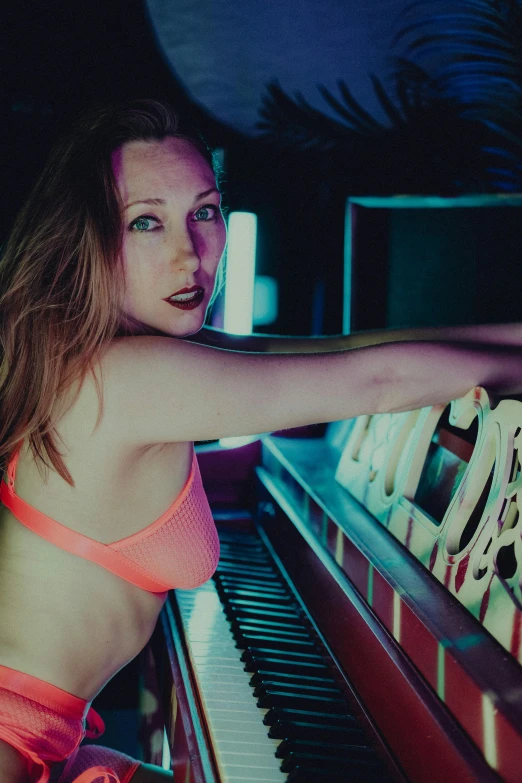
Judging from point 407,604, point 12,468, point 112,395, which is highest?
point 112,395

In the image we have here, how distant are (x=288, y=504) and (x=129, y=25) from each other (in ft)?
6.84

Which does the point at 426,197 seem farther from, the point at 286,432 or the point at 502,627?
the point at 502,627

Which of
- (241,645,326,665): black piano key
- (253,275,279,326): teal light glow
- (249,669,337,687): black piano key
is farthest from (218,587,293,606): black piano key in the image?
(253,275,279,326): teal light glow

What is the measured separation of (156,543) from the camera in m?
1.40

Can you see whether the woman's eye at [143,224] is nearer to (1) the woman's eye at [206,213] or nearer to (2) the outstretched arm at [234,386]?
(1) the woman's eye at [206,213]

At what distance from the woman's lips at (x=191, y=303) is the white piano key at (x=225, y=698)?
82 cm

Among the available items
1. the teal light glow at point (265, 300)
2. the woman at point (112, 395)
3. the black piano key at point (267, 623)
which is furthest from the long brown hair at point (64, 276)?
the teal light glow at point (265, 300)

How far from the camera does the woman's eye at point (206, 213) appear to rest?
4.86 ft

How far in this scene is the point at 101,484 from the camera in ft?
4.40

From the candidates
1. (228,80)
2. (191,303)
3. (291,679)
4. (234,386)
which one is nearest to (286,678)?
(291,679)

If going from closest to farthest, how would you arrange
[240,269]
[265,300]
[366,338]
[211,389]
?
1. [211,389]
2. [366,338]
3. [240,269]
4. [265,300]

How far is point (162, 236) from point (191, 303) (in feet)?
0.48

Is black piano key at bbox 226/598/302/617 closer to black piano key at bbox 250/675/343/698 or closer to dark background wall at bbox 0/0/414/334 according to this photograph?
black piano key at bbox 250/675/343/698

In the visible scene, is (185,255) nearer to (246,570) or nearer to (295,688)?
(295,688)
